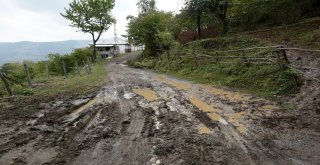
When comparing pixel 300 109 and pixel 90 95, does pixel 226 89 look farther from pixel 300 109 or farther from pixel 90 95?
pixel 90 95

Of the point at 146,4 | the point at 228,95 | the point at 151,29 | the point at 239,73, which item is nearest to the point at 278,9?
the point at 239,73

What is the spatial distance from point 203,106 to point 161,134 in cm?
260

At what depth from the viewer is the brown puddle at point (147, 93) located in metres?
9.32

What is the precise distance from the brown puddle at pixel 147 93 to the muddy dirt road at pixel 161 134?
512 millimetres

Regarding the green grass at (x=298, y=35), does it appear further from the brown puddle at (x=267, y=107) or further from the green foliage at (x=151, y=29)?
the green foliage at (x=151, y=29)

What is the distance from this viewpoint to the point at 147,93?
10336 millimetres

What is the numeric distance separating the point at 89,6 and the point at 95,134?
35715 mm

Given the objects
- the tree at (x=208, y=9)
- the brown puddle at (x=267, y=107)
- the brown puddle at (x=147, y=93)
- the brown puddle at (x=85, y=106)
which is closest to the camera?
the brown puddle at (x=267, y=107)

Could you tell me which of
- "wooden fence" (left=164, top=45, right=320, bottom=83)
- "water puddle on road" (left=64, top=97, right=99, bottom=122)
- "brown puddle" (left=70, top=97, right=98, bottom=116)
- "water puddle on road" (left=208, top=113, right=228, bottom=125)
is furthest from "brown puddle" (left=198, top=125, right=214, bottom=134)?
"wooden fence" (left=164, top=45, right=320, bottom=83)

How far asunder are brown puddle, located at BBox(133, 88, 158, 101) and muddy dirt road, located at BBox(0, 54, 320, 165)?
0.51 m

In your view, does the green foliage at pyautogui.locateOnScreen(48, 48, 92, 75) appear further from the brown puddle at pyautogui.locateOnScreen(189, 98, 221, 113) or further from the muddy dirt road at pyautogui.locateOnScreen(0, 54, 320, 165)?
the brown puddle at pyautogui.locateOnScreen(189, 98, 221, 113)

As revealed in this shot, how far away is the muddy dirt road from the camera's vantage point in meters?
4.64

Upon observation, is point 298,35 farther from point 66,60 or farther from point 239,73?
point 66,60

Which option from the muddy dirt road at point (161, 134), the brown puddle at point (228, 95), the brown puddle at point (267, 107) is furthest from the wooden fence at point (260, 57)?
the muddy dirt road at point (161, 134)
